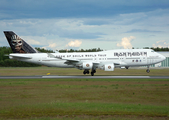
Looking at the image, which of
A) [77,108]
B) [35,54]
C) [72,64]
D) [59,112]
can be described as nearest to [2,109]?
[59,112]

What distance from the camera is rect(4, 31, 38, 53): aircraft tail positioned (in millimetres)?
44406

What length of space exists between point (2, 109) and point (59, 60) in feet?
98.4

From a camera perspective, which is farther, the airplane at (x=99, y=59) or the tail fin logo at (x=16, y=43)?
the tail fin logo at (x=16, y=43)

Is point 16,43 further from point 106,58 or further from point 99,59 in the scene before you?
point 106,58

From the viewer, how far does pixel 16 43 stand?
44.6 metres

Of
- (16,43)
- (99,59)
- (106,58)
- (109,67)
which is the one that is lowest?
(109,67)

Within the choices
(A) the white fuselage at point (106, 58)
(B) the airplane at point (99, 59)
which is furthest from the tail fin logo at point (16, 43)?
(A) the white fuselage at point (106, 58)

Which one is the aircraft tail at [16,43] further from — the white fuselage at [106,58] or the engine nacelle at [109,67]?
the engine nacelle at [109,67]

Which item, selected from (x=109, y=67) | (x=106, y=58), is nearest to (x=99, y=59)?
(x=106, y=58)

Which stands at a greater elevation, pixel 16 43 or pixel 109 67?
pixel 16 43

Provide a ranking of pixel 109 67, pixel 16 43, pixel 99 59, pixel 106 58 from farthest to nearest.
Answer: pixel 16 43
pixel 99 59
pixel 106 58
pixel 109 67

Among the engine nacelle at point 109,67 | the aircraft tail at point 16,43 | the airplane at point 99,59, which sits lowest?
the engine nacelle at point 109,67

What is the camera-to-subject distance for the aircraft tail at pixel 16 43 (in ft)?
146

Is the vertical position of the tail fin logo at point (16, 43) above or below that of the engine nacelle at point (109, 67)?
above
